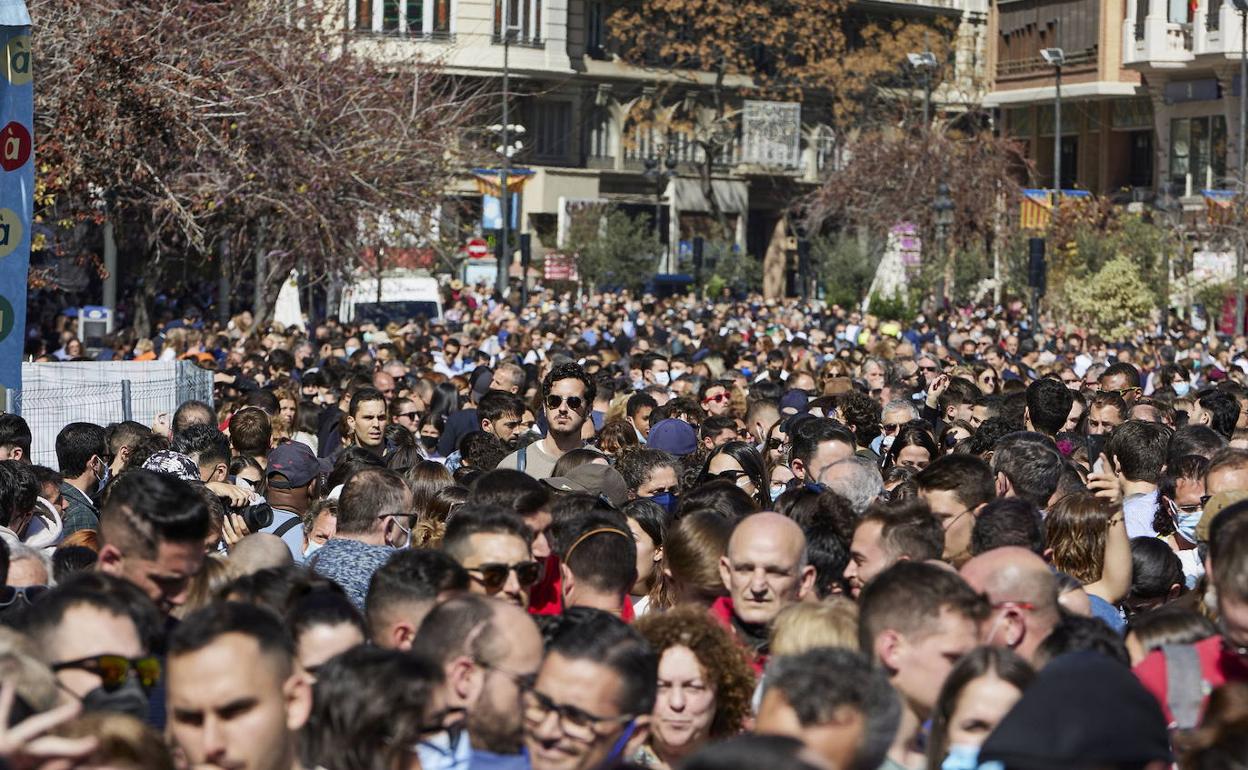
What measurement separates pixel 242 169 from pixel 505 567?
20.4 m

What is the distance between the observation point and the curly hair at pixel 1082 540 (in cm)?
739

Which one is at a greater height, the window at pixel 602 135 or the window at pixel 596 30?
the window at pixel 596 30

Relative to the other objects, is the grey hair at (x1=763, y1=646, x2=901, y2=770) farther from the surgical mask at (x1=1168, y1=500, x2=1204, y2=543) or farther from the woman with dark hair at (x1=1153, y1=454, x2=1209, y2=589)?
the woman with dark hair at (x1=1153, y1=454, x2=1209, y2=589)

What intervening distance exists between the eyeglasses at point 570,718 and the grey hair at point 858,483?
12.8ft

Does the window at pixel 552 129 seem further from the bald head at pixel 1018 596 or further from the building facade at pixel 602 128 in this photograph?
the bald head at pixel 1018 596

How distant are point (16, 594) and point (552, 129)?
55.7 meters

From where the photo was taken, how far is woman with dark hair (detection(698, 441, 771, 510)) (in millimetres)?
9812

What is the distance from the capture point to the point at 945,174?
2104 inches

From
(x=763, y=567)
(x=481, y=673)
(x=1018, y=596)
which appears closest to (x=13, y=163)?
(x=763, y=567)

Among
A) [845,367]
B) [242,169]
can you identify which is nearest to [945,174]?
[242,169]

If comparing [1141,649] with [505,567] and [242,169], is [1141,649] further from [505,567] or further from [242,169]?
[242,169]

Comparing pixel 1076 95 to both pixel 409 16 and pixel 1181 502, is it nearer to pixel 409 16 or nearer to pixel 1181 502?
pixel 409 16

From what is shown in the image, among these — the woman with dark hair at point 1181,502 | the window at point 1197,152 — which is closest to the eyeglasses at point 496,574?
the woman with dark hair at point 1181,502

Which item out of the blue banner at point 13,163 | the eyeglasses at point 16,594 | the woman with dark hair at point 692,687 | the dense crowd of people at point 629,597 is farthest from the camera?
the blue banner at point 13,163
